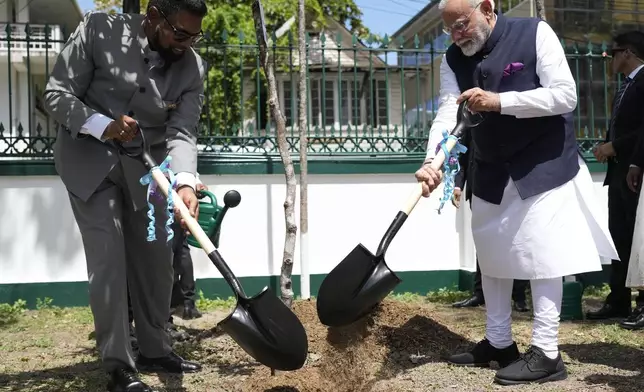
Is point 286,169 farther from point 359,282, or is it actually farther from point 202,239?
point 202,239

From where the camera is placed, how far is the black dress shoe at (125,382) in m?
3.72

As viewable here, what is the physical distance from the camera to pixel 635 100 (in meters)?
5.87

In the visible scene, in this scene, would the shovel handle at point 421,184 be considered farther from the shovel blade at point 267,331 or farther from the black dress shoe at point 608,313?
the black dress shoe at point 608,313

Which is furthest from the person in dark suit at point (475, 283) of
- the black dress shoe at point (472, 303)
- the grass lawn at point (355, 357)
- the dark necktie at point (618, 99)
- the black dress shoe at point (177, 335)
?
the black dress shoe at point (177, 335)

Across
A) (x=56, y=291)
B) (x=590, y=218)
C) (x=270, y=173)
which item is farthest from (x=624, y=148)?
(x=56, y=291)

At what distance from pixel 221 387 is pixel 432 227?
4.16m

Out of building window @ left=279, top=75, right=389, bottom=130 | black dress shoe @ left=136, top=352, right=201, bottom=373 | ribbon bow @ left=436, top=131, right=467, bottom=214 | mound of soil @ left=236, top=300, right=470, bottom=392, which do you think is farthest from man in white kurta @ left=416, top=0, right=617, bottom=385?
building window @ left=279, top=75, right=389, bottom=130

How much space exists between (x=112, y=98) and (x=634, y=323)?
13.2 feet

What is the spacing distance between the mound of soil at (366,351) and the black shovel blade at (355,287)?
0.47 meters

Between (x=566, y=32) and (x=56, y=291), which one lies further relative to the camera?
(x=566, y=32)

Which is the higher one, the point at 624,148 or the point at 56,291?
the point at 624,148

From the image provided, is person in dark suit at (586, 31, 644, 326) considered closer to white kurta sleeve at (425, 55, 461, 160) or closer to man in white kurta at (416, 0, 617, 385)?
man in white kurta at (416, 0, 617, 385)

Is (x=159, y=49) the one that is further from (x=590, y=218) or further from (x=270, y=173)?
(x=270, y=173)

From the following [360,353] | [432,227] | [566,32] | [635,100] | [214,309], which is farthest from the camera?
[566,32]
